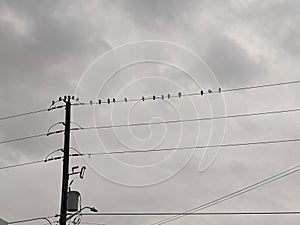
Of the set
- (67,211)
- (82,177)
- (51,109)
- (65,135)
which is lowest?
(67,211)

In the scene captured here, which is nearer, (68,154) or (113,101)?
(113,101)

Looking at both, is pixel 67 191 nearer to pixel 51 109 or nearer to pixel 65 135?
pixel 65 135

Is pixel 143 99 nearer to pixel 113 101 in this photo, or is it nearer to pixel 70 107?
pixel 113 101

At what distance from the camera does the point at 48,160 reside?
110ft

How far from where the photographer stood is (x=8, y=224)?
39.4 metres

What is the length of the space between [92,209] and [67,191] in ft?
5.99

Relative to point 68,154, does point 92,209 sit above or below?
below

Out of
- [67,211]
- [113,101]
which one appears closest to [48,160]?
[67,211]

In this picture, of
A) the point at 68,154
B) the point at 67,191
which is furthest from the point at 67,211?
the point at 68,154

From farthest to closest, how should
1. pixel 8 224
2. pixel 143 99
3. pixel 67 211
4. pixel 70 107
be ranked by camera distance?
pixel 8 224, pixel 70 107, pixel 67 211, pixel 143 99

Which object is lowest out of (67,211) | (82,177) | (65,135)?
(67,211)

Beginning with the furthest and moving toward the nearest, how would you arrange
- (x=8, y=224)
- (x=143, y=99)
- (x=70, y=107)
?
(x=8, y=224) < (x=70, y=107) < (x=143, y=99)

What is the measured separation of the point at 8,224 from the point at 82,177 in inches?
414

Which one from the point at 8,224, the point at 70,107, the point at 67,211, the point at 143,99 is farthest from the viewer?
the point at 8,224
